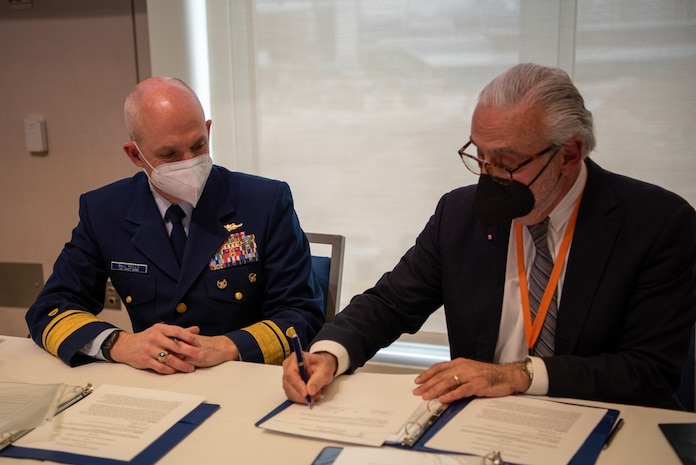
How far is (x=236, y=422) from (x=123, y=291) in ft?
2.96

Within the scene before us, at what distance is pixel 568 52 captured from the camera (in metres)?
2.90

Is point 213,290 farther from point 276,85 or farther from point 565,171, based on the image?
point 276,85

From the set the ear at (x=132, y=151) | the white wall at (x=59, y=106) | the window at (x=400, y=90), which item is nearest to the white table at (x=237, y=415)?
the ear at (x=132, y=151)

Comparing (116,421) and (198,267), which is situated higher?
(198,267)

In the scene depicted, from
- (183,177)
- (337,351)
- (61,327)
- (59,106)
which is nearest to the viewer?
(337,351)

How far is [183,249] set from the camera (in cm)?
216

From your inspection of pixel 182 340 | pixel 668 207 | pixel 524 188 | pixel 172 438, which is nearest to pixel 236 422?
pixel 172 438

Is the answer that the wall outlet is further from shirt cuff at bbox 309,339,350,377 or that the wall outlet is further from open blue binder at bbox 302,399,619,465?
open blue binder at bbox 302,399,619,465

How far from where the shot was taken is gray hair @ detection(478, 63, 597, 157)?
1653 mm

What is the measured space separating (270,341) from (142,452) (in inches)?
27.1

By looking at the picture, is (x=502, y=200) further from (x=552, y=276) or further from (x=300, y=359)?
(x=300, y=359)

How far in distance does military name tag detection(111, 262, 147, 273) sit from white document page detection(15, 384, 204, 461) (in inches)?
21.7

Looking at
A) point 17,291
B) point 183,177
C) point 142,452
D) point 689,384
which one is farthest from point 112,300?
point 689,384

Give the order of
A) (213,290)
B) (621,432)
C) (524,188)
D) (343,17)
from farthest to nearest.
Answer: (343,17)
(213,290)
(524,188)
(621,432)
